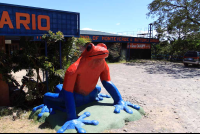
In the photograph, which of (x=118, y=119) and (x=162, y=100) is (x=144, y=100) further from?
(x=118, y=119)

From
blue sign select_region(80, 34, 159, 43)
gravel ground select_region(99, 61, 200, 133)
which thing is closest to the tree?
blue sign select_region(80, 34, 159, 43)

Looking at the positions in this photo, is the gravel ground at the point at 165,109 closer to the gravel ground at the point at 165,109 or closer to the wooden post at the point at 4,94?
the gravel ground at the point at 165,109

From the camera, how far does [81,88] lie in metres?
4.23

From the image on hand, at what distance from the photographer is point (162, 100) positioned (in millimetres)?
6184

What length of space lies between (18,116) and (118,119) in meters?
2.93

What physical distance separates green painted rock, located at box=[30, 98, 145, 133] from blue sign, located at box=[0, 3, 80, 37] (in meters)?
2.47

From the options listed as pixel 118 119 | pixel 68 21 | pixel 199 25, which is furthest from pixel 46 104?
pixel 199 25

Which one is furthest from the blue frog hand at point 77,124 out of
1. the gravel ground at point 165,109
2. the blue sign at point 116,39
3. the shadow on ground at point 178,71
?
the blue sign at point 116,39

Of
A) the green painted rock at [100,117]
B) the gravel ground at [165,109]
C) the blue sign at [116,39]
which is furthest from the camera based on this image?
the blue sign at [116,39]

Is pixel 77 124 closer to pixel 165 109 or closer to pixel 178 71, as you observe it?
pixel 165 109

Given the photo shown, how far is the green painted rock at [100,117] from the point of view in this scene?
12.0 ft

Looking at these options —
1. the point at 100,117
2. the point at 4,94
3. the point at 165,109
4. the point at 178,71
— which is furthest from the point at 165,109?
the point at 178,71

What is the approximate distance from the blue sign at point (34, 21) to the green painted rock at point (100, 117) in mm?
2473

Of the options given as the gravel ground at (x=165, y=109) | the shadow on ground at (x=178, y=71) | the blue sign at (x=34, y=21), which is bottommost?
the gravel ground at (x=165, y=109)
